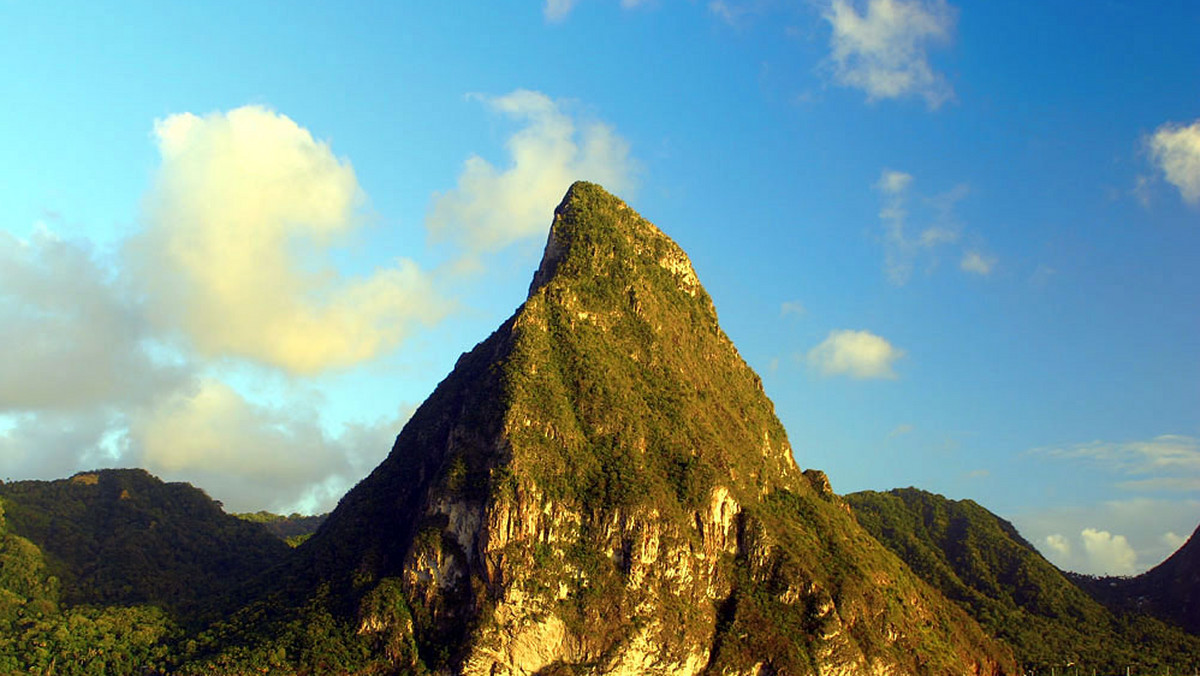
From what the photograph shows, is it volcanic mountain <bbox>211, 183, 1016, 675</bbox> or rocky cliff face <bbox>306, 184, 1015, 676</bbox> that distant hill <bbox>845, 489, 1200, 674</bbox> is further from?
rocky cliff face <bbox>306, 184, 1015, 676</bbox>

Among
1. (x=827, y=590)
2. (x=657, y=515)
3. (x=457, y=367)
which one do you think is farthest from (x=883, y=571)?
(x=457, y=367)

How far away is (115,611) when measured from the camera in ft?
384

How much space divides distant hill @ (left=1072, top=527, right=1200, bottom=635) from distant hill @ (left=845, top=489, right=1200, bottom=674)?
5.20 meters

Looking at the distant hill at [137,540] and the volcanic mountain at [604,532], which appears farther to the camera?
the distant hill at [137,540]

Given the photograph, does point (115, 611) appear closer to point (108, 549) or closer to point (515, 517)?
point (108, 549)

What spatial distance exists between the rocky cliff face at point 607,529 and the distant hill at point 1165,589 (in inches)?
1636

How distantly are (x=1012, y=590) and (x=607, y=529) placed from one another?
3171 inches

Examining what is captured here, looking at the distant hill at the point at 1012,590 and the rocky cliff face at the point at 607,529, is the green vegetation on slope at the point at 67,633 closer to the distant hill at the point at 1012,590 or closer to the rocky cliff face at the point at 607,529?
the rocky cliff face at the point at 607,529

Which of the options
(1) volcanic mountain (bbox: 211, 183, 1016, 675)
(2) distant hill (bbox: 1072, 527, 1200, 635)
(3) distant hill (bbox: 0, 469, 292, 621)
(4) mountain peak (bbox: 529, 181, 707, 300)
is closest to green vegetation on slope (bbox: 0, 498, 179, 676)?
(3) distant hill (bbox: 0, 469, 292, 621)

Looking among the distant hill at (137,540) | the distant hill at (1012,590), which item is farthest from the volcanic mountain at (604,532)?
the distant hill at (137,540)

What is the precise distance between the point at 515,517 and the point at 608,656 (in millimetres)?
15755

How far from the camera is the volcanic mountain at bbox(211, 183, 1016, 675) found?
101 metres

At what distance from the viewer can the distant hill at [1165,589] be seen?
497ft

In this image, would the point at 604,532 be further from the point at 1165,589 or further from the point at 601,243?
the point at 1165,589
